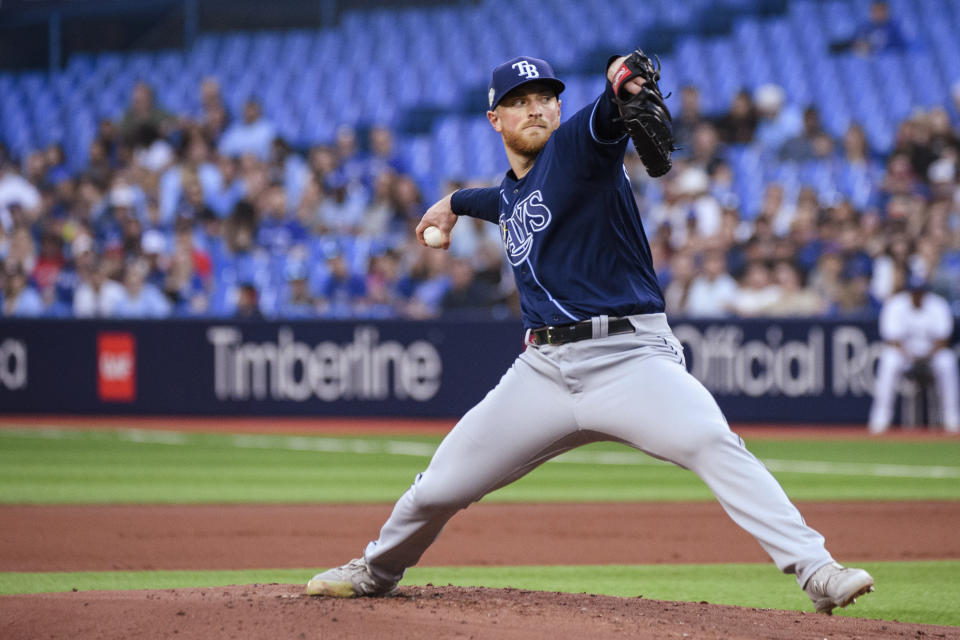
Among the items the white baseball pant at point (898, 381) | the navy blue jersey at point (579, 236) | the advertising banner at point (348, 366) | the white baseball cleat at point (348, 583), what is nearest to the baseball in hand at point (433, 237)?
the navy blue jersey at point (579, 236)

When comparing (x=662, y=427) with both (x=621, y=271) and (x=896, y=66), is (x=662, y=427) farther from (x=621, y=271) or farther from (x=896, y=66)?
(x=896, y=66)

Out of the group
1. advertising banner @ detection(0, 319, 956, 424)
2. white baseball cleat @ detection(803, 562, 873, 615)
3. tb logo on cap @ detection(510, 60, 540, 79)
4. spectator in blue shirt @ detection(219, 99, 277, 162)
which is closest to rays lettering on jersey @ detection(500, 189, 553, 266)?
tb logo on cap @ detection(510, 60, 540, 79)

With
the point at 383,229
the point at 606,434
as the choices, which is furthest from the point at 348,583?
the point at 383,229

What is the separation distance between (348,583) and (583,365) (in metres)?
1.22

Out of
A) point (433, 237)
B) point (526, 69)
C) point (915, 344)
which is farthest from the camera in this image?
point (915, 344)

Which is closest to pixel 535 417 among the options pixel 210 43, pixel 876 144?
pixel 876 144

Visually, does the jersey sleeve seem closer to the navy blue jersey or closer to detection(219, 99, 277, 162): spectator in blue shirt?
the navy blue jersey

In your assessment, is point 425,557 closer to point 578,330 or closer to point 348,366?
point 578,330

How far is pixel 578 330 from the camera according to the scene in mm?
4172

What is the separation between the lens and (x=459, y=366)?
15.5m

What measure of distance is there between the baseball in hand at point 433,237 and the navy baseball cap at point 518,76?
1.98ft

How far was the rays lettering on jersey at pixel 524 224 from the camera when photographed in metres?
4.19

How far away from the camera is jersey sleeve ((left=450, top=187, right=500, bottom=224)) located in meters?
4.72

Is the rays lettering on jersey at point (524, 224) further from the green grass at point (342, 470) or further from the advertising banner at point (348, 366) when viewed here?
the advertising banner at point (348, 366)
